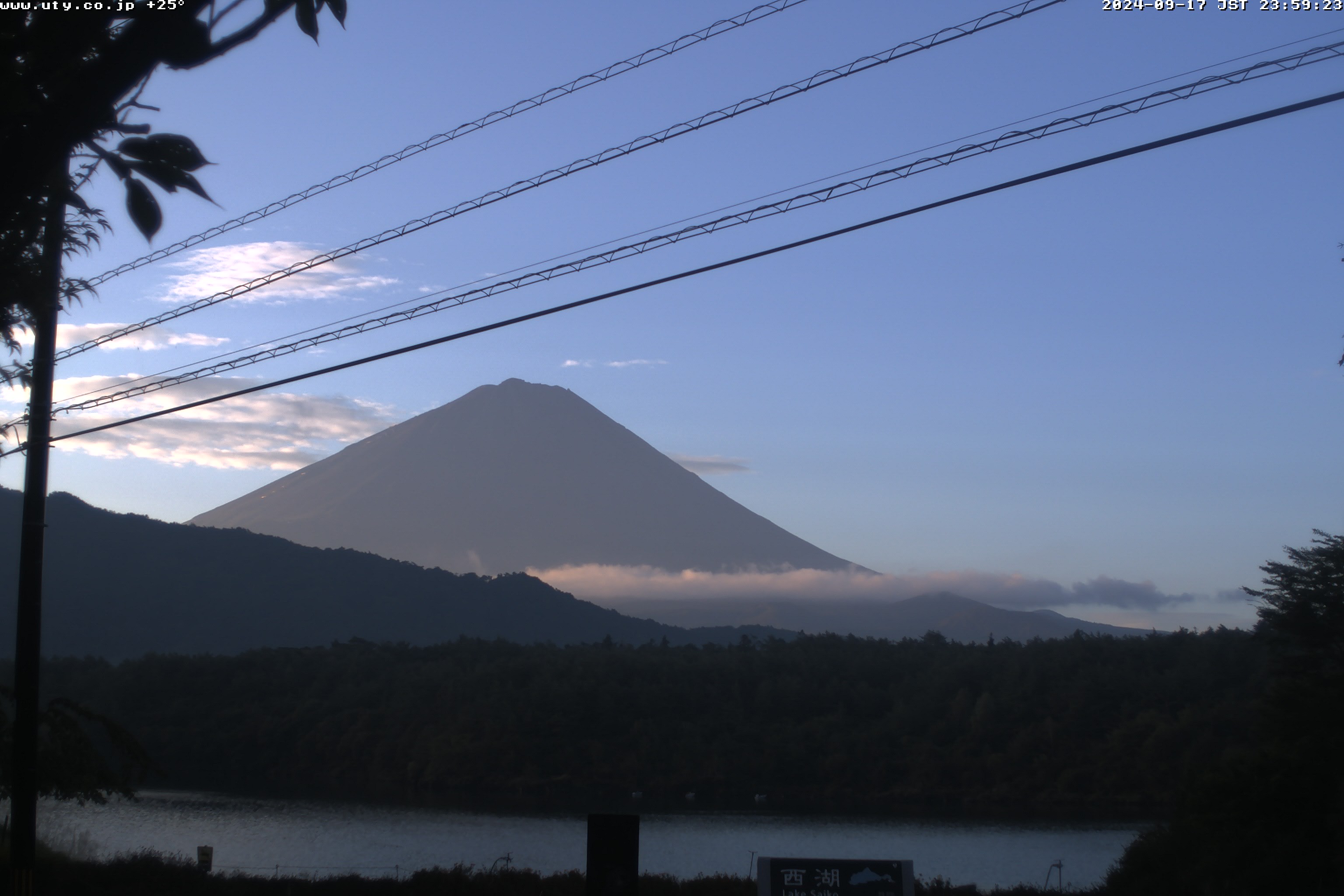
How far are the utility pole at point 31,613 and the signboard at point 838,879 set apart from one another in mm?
5974

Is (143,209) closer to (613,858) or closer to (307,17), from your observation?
(307,17)

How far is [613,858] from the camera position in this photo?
791cm

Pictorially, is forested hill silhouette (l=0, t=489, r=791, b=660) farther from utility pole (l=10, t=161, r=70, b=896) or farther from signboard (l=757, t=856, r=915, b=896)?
signboard (l=757, t=856, r=915, b=896)

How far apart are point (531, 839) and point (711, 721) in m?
28.5

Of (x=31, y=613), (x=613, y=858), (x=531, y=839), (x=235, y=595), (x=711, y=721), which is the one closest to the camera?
(x=613, y=858)

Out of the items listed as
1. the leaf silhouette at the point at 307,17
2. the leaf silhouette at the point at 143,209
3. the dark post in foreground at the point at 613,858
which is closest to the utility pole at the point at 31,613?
the dark post in foreground at the point at 613,858

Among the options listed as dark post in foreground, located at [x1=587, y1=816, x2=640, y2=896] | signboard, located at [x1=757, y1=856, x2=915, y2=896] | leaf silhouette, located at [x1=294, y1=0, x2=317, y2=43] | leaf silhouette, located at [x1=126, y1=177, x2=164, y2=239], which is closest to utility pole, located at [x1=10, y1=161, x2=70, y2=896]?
dark post in foreground, located at [x1=587, y1=816, x2=640, y2=896]

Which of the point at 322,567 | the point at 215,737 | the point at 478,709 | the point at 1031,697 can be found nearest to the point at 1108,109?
the point at 1031,697

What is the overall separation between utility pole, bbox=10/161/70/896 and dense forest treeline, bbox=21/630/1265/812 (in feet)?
160

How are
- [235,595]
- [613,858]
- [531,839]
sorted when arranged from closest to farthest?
[613,858], [531,839], [235,595]

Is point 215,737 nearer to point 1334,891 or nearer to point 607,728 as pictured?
point 607,728

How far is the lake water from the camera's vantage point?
28641 mm

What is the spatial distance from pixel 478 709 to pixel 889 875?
58530 mm

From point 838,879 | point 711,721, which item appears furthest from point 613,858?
point 711,721
